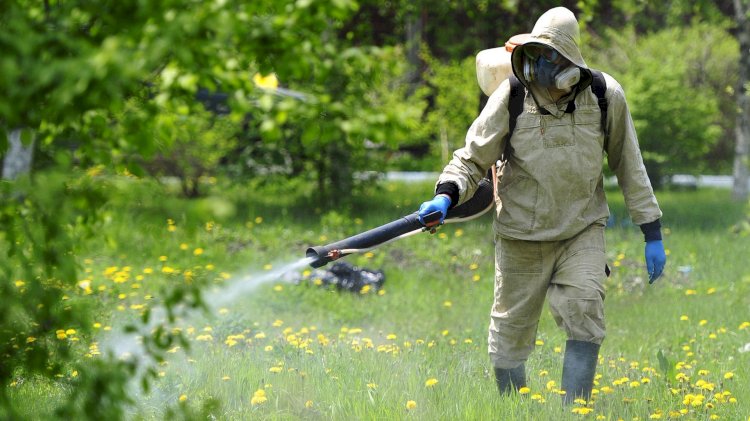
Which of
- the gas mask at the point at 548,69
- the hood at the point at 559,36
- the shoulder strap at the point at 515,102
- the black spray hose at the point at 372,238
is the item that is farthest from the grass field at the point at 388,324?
the hood at the point at 559,36

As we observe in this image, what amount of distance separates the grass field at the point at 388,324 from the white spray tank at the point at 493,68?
1.33 metres

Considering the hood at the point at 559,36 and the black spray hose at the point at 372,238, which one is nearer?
the black spray hose at the point at 372,238

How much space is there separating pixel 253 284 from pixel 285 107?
500 centimetres

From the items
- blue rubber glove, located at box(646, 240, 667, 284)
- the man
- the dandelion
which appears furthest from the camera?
blue rubber glove, located at box(646, 240, 667, 284)

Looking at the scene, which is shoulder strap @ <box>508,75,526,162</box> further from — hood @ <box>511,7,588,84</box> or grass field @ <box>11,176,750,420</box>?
grass field @ <box>11,176,750,420</box>

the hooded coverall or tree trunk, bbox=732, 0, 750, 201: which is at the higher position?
the hooded coverall

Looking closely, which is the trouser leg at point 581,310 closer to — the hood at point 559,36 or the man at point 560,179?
the man at point 560,179

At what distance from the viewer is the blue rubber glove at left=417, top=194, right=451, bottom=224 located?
13.5 feet

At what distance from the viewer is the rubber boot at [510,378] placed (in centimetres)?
462

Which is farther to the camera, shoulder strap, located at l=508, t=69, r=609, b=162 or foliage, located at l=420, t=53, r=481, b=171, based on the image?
foliage, located at l=420, t=53, r=481, b=171

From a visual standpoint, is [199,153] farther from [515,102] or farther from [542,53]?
[542,53]

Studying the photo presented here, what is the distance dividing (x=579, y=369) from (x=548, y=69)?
3.99ft

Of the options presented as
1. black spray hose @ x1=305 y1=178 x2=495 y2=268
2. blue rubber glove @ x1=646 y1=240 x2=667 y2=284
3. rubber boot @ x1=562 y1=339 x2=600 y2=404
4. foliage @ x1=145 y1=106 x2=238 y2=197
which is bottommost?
foliage @ x1=145 y1=106 x2=238 y2=197

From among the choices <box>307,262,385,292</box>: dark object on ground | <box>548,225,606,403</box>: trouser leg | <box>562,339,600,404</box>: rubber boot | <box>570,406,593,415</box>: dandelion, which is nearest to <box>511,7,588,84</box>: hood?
<box>548,225,606,403</box>: trouser leg
